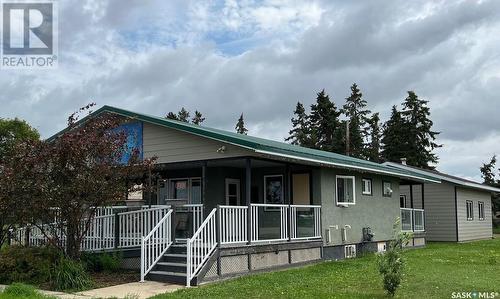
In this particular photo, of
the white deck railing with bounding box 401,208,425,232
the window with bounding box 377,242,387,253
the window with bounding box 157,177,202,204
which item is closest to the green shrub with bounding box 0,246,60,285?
the window with bounding box 157,177,202,204

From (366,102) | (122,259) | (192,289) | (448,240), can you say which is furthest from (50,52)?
(366,102)

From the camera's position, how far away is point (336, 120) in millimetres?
53688

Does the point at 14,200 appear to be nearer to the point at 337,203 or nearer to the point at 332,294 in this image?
the point at 332,294

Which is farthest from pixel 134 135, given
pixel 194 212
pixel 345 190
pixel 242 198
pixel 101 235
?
pixel 345 190

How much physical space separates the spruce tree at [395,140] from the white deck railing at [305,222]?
37390 mm

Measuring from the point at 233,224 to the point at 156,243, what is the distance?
1852mm

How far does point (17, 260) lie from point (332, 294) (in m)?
7.50

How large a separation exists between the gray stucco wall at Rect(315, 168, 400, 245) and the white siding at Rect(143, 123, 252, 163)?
3.97m

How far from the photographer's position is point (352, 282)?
451 inches

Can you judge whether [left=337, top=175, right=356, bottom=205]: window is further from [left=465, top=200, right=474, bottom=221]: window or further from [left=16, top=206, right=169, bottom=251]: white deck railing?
[left=465, top=200, right=474, bottom=221]: window

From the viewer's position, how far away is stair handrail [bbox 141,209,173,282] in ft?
39.7

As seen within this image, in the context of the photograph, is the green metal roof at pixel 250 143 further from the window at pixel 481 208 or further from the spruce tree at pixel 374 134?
the spruce tree at pixel 374 134

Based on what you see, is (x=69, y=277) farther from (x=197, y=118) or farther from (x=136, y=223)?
(x=197, y=118)

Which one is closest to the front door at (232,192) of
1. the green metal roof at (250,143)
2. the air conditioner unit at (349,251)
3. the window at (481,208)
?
the green metal roof at (250,143)
